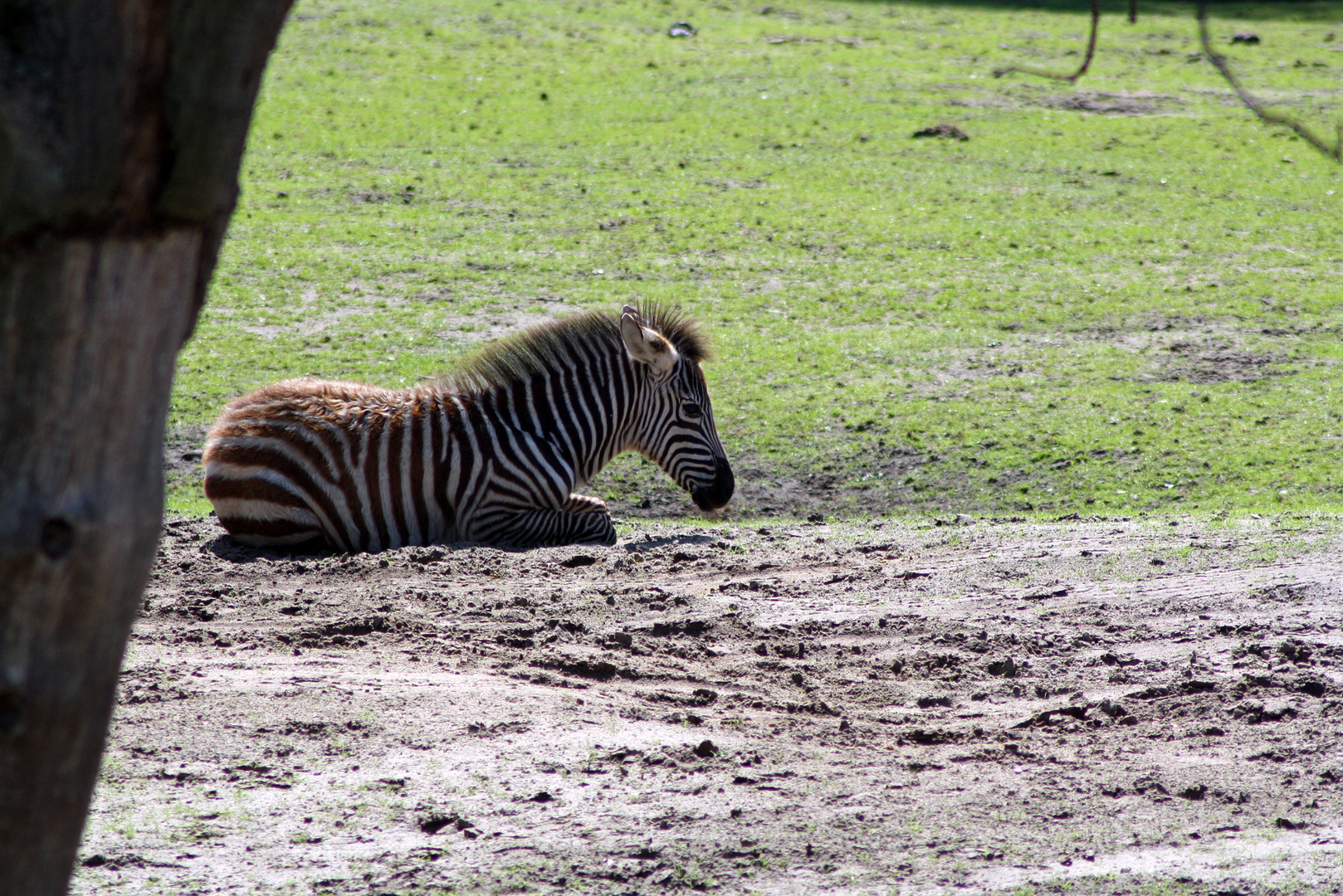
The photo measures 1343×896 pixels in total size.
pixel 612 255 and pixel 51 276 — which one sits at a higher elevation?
pixel 51 276

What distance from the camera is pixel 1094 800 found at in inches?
172

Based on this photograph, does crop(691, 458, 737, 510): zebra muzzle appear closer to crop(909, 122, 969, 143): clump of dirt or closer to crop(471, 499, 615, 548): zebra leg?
crop(471, 499, 615, 548): zebra leg

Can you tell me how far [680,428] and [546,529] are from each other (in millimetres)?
1051

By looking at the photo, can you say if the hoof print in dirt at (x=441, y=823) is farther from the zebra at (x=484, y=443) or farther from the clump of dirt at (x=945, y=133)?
the clump of dirt at (x=945, y=133)

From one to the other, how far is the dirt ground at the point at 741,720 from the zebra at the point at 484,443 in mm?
360

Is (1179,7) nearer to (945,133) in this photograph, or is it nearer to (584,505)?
(945,133)

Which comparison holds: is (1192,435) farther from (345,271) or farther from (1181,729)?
(345,271)

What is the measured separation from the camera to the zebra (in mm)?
7254

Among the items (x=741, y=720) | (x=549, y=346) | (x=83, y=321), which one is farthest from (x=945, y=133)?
(x=83, y=321)

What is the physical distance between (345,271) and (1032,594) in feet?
26.6

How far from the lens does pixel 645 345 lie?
793 cm

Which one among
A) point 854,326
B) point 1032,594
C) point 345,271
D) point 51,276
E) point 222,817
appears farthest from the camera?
point 345,271

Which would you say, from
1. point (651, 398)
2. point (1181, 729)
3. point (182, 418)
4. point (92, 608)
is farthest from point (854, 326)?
point (92, 608)

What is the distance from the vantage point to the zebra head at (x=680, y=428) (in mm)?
8023
